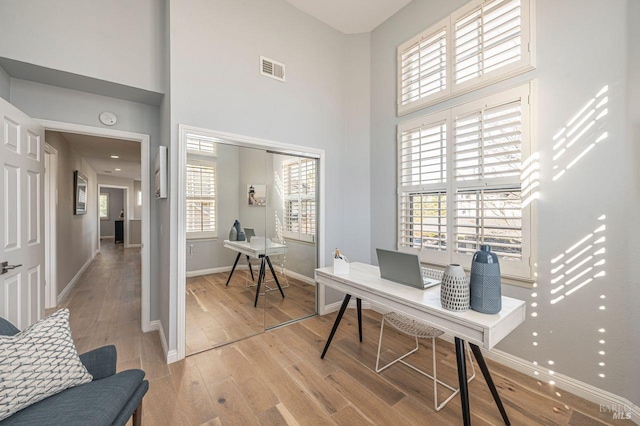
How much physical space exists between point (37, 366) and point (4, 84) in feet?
7.69

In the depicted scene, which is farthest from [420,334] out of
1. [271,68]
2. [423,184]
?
[271,68]

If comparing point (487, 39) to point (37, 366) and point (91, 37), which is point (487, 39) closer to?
point (91, 37)

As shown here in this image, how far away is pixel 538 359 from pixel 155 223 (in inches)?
146

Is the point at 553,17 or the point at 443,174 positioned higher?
the point at 553,17

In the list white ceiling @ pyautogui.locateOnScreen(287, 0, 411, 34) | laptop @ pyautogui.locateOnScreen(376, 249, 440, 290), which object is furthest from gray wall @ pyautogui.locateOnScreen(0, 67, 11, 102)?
laptop @ pyautogui.locateOnScreen(376, 249, 440, 290)

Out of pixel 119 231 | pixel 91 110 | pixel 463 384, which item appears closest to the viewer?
pixel 463 384

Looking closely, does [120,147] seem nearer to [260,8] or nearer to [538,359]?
[260,8]

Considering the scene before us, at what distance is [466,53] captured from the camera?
2.43m

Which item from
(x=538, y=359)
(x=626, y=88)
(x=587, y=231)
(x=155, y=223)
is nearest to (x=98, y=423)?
(x=155, y=223)

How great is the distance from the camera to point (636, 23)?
1.59 m

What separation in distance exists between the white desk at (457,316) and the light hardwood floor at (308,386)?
377 mm

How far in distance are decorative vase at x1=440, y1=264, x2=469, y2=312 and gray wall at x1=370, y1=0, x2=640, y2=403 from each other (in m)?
0.98

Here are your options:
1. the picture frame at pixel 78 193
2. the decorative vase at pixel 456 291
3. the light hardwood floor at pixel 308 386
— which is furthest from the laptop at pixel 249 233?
the picture frame at pixel 78 193

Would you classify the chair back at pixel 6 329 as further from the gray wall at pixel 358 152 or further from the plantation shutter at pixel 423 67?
the plantation shutter at pixel 423 67
